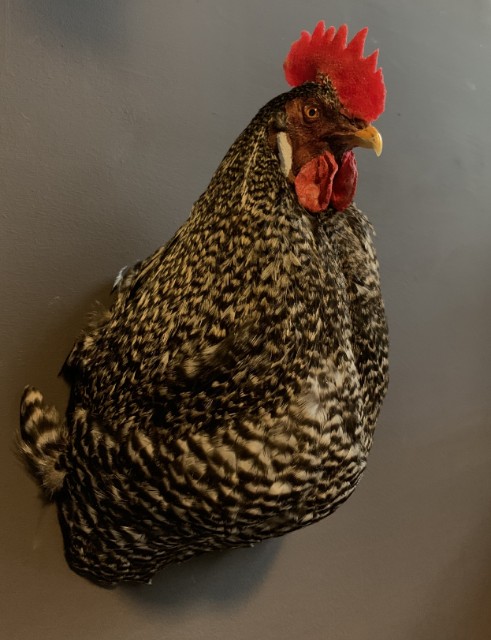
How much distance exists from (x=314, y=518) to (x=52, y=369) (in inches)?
19.7

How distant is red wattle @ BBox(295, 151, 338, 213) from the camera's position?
726 millimetres

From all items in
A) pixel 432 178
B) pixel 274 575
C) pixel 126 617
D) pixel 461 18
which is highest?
pixel 461 18

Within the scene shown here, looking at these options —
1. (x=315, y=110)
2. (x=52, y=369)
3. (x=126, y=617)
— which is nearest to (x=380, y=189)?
(x=315, y=110)

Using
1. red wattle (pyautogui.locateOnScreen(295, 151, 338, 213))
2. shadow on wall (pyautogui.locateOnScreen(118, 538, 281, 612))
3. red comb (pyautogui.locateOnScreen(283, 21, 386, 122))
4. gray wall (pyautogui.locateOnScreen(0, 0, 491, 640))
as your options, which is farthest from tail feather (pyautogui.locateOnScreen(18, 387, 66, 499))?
red comb (pyautogui.locateOnScreen(283, 21, 386, 122))

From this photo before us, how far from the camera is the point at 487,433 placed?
4.78 ft

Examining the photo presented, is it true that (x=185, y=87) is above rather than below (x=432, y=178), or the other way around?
below

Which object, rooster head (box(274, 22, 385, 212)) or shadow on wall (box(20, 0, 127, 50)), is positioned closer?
rooster head (box(274, 22, 385, 212))

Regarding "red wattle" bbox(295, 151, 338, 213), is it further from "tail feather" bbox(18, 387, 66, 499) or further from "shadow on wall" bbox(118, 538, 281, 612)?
"shadow on wall" bbox(118, 538, 281, 612)

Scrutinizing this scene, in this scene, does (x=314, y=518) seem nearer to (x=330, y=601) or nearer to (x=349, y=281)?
A: (x=349, y=281)

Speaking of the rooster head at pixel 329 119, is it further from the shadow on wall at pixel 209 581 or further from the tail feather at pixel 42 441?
the shadow on wall at pixel 209 581

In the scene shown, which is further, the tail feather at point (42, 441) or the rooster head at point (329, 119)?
the tail feather at point (42, 441)

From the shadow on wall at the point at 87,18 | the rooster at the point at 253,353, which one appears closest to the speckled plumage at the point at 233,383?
the rooster at the point at 253,353

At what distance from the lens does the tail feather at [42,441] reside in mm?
873

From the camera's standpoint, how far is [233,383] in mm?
706
